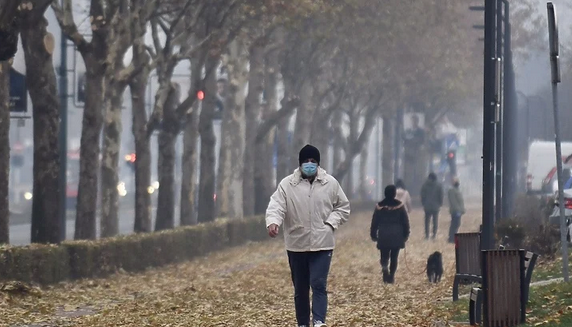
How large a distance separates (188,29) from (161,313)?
14.2m

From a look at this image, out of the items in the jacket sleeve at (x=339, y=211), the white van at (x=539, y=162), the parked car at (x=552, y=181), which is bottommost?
the jacket sleeve at (x=339, y=211)

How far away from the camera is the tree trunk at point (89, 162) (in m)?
26.3

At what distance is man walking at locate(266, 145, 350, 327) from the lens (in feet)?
43.3

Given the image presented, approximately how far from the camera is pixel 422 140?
2936 inches

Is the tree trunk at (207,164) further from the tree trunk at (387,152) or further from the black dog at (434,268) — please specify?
the tree trunk at (387,152)

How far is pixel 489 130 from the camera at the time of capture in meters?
17.5

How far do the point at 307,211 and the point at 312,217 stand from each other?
7 cm

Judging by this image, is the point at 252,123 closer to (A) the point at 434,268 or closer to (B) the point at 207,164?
(B) the point at 207,164

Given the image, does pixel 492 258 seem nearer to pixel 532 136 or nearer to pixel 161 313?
pixel 161 313

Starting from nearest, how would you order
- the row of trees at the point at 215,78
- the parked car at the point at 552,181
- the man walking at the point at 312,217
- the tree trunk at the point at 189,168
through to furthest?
the man walking at the point at 312,217, the row of trees at the point at 215,78, the tree trunk at the point at 189,168, the parked car at the point at 552,181

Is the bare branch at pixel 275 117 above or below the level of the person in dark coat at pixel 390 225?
above

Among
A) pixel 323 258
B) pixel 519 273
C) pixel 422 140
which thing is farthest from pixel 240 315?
pixel 422 140

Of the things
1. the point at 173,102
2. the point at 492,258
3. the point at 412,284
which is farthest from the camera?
the point at 173,102

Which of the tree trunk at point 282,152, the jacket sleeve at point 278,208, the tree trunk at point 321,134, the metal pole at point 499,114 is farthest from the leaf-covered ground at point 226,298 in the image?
the tree trunk at point 321,134
